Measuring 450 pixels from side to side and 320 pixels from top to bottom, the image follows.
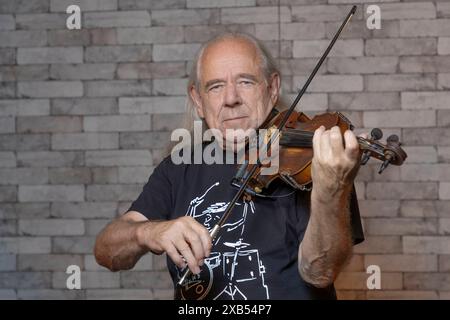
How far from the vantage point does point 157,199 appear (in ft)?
5.58

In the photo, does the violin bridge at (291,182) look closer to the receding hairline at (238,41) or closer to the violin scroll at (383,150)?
the violin scroll at (383,150)

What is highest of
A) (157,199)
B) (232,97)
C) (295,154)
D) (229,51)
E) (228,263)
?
(229,51)

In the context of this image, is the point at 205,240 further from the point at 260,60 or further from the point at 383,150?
the point at 260,60

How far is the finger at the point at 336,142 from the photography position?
1.30 m

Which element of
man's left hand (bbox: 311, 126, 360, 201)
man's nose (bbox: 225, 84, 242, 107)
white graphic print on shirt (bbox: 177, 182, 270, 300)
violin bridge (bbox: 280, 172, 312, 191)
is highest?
man's nose (bbox: 225, 84, 242, 107)

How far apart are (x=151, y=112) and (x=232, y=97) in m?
1.24

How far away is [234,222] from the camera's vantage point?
5.25 ft

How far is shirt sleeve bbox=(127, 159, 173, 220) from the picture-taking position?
Answer: 1.69 metres

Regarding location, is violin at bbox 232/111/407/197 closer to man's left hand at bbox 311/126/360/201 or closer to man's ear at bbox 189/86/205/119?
man's left hand at bbox 311/126/360/201

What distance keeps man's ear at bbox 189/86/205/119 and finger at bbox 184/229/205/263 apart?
0.58 metres

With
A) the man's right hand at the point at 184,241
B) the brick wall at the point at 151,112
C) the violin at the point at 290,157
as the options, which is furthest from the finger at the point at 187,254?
the brick wall at the point at 151,112

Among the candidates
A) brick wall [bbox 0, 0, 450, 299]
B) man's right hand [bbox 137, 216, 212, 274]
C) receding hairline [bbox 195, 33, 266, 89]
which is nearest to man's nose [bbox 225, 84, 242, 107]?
receding hairline [bbox 195, 33, 266, 89]

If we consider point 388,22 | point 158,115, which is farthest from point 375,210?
point 158,115

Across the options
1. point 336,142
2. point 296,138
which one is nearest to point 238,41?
point 296,138
